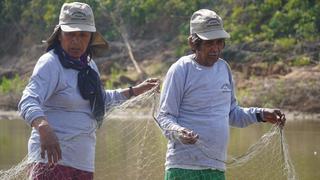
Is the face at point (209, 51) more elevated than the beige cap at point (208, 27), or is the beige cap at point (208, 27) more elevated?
the beige cap at point (208, 27)

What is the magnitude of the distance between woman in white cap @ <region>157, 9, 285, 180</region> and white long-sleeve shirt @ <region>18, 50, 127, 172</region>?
1.36 feet

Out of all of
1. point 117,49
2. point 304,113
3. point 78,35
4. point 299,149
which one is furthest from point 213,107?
point 117,49

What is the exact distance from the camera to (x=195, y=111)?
12.4 feet

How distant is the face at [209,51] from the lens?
378 cm

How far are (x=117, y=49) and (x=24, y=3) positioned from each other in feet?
15.5

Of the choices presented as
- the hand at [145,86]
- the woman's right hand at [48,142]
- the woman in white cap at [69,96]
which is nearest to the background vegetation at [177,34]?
the hand at [145,86]


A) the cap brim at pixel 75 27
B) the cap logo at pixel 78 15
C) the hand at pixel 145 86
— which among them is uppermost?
the cap logo at pixel 78 15

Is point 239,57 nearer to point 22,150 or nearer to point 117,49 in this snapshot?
point 117,49

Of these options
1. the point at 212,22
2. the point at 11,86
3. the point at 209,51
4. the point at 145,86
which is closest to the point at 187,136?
the point at 209,51

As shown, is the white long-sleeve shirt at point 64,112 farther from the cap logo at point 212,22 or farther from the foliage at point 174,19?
the foliage at point 174,19

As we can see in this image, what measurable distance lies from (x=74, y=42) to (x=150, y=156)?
2484 mm

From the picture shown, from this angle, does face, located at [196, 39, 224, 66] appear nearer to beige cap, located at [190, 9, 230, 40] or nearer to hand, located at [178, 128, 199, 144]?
beige cap, located at [190, 9, 230, 40]

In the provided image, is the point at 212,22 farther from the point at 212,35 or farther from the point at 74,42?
the point at 74,42

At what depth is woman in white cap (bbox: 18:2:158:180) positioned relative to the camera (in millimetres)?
3465
